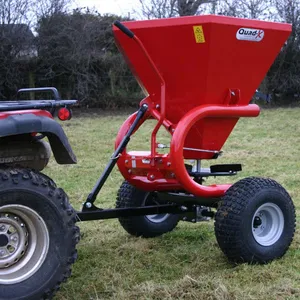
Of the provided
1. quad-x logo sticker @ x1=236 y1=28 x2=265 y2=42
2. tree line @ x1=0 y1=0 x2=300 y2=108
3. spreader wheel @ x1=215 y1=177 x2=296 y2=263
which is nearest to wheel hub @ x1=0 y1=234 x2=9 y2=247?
spreader wheel @ x1=215 y1=177 x2=296 y2=263

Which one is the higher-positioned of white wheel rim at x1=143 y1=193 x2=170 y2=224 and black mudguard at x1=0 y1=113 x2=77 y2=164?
black mudguard at x1=0 y1=113 x2=77 y2=164

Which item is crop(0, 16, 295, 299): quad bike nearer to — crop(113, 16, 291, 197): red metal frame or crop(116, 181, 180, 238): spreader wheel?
crop(113, 16, 291, 197): red metal frame

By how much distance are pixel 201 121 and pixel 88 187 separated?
2673mm

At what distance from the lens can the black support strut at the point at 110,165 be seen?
11.8 feet

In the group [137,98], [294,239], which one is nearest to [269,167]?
[294,239]

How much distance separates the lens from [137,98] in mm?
17312

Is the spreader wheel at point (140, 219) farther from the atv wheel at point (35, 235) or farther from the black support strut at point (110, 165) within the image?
the atv wheel at point (35, 235)

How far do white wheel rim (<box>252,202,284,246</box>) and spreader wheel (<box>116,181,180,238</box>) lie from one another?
2.85 ft

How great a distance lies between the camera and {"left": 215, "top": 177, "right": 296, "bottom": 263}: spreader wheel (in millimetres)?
3512

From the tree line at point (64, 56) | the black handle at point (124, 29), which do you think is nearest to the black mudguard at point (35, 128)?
the black handle at point (124, 29)

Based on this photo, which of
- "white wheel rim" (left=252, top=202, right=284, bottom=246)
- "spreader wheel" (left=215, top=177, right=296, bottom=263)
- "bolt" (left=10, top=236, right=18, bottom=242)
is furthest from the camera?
"white wheel rim" (left=252, top=202, right=284, bottom=246)

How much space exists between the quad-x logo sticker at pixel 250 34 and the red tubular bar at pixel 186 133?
475 mm

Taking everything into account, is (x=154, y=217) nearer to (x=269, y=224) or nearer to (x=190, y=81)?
(x=269, y=224)

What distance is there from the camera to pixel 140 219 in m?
4.30
